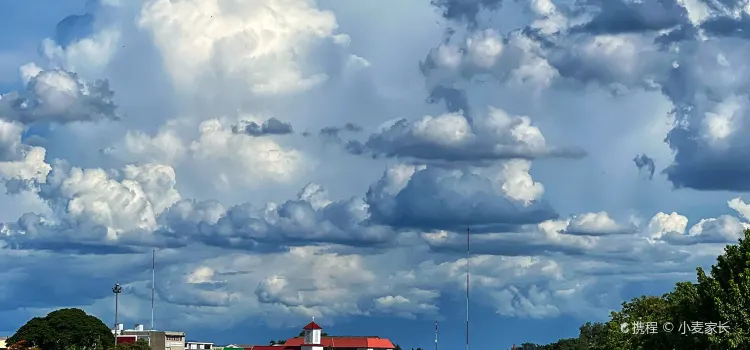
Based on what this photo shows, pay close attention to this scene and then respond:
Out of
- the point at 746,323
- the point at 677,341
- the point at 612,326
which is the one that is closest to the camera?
→ the point at 746,323

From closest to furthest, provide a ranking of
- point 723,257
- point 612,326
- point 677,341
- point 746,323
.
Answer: point 746,323 → point 723,257 → point 677,341 → point 612,326

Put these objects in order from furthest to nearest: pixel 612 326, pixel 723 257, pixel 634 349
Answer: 1. pixel 612 326
2. pixel 634 349
3. pixel 723 257

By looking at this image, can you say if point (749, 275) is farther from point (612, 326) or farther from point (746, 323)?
point (612, 326)

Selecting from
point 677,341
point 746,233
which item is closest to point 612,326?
point 677,341

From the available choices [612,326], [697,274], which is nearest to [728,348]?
[697,274]

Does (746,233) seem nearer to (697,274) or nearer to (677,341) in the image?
(697,274)

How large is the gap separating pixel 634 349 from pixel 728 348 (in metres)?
33.4

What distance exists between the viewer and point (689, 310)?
91438mm

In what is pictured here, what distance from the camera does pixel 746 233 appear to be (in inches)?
3420

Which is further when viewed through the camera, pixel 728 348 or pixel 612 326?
pixel 612 326

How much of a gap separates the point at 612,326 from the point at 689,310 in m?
35.7

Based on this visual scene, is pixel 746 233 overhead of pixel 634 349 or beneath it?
overhead

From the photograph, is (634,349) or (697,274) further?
(634,349)

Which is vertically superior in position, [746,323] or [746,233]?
[746,233]
